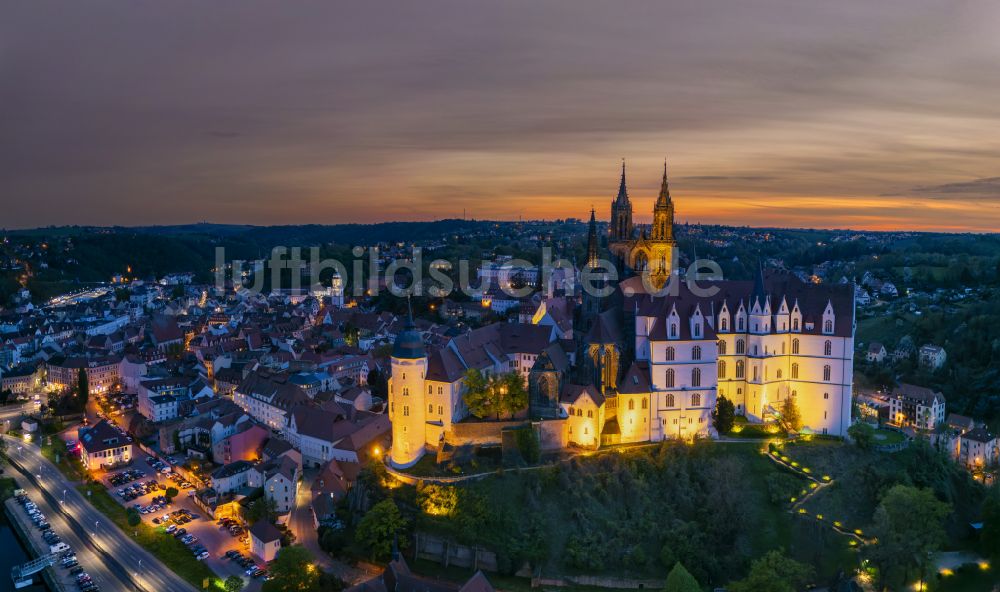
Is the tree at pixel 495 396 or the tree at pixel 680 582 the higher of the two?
the tree at pixel 495 396

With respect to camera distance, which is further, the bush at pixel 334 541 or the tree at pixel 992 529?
the bush at pixel 334 541

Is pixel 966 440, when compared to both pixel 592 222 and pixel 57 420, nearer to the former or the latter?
pixel 592 222

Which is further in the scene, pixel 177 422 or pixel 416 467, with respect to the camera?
pixel 177 422

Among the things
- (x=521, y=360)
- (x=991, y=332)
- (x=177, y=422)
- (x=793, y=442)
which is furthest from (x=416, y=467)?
(x=991, y=332)

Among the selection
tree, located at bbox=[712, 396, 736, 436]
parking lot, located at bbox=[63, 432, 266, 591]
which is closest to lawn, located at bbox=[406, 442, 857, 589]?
tree, located at bbox=[712, 396, 736, 436]

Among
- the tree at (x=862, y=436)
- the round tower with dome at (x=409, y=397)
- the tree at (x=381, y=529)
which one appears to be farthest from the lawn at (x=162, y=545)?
the tree at (x=862, y=436)

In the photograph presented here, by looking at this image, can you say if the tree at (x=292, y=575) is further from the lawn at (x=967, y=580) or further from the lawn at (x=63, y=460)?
the lawn at (x=967, y=580)
